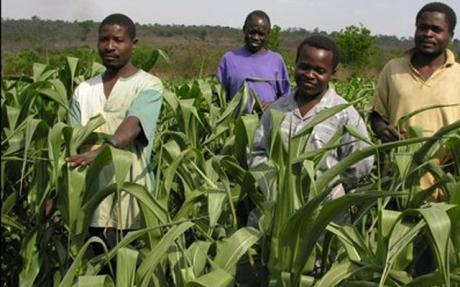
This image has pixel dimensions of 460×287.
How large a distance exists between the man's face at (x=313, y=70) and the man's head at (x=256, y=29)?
1547 mm

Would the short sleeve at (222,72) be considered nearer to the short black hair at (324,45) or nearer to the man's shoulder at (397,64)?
the man's shoulder at (397,64)

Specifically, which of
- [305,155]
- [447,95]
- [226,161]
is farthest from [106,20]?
[447,95]

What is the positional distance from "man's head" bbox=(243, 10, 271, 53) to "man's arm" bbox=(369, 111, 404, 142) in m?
1.26

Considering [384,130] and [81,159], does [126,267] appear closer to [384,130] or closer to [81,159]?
[81,159]

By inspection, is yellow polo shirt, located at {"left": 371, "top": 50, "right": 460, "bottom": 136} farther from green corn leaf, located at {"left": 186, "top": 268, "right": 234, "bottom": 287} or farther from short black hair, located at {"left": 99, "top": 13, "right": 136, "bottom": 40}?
green corn leaf, located at {"left": 186, "top": 268, "right": 234, "bottom": 287}

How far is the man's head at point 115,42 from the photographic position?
7.01ft

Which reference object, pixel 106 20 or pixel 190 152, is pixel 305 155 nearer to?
pixel 190 152

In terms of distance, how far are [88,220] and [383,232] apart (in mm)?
772

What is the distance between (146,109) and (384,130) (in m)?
0.76

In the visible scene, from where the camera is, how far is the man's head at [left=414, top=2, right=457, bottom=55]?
7.36 feet

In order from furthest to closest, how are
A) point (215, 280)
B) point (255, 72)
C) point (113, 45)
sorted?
point (255, 72) < point (113, 45) < point (215, 280)

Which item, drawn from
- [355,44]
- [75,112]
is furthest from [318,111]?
[355,44]

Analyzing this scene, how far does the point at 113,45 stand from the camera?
2.13m

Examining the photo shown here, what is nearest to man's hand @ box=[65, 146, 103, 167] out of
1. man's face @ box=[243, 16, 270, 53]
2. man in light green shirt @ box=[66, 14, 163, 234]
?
man in light green shirt @ box=[66, 14, 163, 234]
